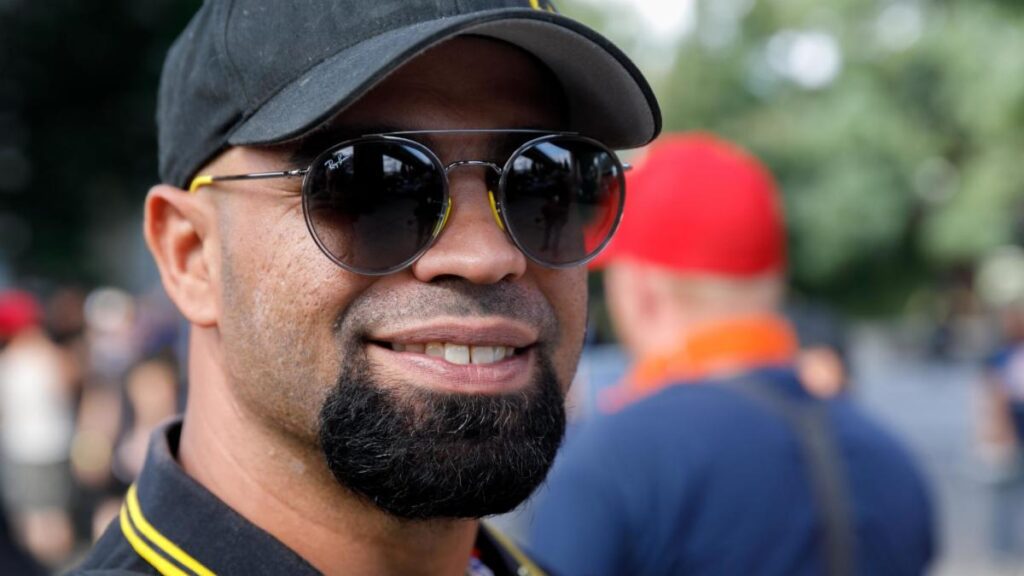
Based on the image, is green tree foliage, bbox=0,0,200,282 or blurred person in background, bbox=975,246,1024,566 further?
green tree foliage, bbox=0,0,200,282

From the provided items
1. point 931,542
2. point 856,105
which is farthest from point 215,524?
point 856,105

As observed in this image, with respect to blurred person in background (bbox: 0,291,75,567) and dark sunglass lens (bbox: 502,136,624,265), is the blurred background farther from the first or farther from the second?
dark sunglass lens (bbox: 502,136,624,265)

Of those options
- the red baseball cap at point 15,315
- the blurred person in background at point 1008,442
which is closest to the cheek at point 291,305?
the red baseball cap at point 15,315

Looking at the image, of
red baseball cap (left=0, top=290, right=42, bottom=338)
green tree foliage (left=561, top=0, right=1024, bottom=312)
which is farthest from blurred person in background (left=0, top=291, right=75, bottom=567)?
green tree foliage (left=561, top=0, right=1024, bottom=312)

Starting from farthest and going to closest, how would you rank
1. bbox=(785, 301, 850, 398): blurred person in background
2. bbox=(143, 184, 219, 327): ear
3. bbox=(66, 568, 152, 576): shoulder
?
1. bbox=(785, 301, 850, 398): blurred person in background
2. bbox=(143, 184, 219, 327): ear
3. bbox=(66, 568, 152, 576): shoulder

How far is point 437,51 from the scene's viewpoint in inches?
62.6

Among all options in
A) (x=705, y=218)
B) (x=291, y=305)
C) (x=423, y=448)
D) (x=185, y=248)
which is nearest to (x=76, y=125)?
(x=705, y=218)

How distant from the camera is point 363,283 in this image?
155 cm

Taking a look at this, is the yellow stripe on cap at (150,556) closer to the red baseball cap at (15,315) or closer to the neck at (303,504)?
the neck at (303,504)

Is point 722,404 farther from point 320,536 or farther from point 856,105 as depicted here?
point 856,105

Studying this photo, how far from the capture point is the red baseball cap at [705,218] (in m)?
3.16

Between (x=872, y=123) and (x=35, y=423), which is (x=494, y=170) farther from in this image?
(x=872, y=123)

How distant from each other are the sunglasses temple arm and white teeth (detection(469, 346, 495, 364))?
1.07 ft

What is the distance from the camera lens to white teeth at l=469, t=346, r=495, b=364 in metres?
1.56
